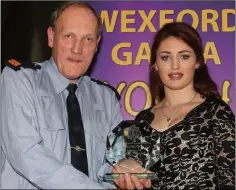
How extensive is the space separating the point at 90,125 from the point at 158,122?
0.33 m

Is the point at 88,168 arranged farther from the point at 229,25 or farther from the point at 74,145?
the point at 229,25

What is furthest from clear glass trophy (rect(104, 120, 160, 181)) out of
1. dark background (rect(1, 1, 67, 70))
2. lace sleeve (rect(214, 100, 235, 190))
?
dark background (rect(1, 1, 67, 70))

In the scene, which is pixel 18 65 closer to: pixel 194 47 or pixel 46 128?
pixel 46 128

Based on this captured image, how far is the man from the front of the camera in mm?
1785

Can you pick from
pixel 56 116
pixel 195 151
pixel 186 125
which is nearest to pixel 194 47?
pixel 186 125

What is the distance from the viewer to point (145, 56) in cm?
268

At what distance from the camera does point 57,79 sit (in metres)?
2.10

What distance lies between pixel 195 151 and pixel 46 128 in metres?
0.68

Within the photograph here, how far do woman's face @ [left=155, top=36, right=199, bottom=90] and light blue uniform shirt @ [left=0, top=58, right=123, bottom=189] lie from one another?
383 mm

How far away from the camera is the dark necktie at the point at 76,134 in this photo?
6.50ft

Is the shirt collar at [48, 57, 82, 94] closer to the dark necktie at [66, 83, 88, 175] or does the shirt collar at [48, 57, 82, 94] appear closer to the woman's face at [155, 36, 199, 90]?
the dark necktie at [66, 83, 88, 175]

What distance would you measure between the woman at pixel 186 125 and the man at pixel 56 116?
0.23 metres

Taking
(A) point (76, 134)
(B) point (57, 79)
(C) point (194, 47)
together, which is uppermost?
(C) point (194, 47)

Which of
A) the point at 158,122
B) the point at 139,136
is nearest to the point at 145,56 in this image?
the point at 158,122
